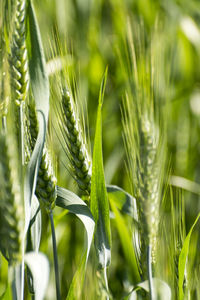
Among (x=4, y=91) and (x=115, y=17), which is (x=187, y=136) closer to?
(x=115, y=17)

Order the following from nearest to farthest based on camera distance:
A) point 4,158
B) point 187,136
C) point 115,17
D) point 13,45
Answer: point 4,158 → point 13,45 → point 187,136 → point 115,17

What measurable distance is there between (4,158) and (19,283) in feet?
0.49

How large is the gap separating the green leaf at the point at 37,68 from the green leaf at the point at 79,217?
0.37 feet

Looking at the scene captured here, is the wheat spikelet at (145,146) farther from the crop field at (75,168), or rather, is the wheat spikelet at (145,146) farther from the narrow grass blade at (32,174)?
the narrow grass blade at (32,174)

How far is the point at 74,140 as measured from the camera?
20.7 inches

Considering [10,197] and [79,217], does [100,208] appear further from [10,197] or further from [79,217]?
[10,197]

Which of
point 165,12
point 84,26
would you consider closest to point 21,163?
point 84,26

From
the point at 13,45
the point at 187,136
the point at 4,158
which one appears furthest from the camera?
the point at 187,136

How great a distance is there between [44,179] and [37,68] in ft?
0.46

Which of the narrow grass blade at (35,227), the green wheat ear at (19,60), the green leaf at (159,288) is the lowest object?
the green leaf at (159,288)

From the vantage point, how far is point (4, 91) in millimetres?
440

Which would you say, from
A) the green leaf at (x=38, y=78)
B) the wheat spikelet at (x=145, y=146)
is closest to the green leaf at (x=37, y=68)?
the green leaf at (x=38, y=78)

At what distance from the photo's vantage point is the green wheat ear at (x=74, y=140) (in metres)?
0.52

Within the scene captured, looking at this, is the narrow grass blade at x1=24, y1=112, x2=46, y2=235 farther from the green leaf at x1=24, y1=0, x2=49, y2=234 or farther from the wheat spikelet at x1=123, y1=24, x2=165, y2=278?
the wheat spikelet at x1=123, y1=24, x2=165, y2=278
